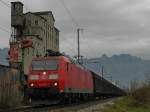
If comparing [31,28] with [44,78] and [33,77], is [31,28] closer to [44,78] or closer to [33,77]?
[33,77]

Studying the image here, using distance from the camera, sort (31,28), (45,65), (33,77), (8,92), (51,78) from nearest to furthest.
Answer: (51,78) → (33,77) → (45,65) → (8,92) → (31,28)

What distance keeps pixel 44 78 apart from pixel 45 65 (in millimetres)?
1179

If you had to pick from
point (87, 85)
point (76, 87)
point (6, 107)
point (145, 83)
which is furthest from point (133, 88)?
point (6, 107)

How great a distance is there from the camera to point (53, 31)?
114438mm

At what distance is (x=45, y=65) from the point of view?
30.0 meters

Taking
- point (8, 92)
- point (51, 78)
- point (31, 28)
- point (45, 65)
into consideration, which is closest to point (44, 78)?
point (51, 78)

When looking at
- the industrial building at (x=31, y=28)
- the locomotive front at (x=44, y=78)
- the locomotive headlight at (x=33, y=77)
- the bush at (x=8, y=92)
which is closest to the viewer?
the locomotive front at (x=44, y=78)

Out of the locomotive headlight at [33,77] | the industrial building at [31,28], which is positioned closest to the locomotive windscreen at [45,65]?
the locomotive headlight at [33,77]

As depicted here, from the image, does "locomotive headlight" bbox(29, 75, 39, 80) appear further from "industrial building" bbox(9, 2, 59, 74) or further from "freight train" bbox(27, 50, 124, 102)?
"industrial building" bbox(9, 2, 59, 74)

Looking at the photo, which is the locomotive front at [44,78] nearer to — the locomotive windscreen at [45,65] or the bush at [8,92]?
the locomotive windscreen at [45,65]

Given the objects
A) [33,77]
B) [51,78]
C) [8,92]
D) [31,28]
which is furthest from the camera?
[31,28]

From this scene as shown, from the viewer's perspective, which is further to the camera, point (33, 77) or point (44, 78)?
point (33, 77)

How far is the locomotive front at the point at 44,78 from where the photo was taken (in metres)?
28.6

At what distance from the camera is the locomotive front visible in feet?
93.8
